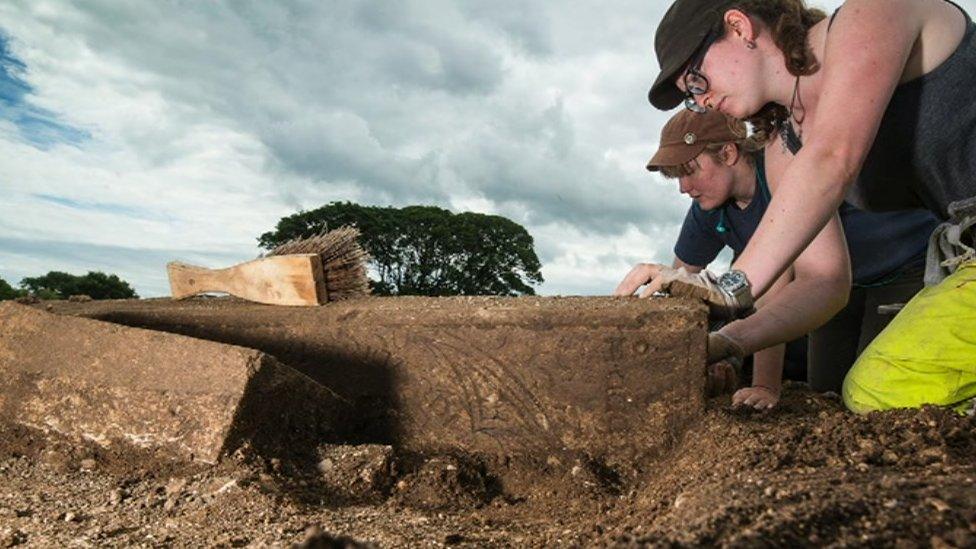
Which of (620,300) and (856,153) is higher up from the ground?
(856,153)

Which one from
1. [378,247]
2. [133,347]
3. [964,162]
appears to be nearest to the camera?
[964,162]

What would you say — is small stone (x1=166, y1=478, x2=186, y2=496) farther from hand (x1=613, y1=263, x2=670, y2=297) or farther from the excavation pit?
hand (x1=613, y1=263, x2=670, y2=297)

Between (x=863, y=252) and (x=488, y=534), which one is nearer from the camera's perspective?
(x=488, y=534)

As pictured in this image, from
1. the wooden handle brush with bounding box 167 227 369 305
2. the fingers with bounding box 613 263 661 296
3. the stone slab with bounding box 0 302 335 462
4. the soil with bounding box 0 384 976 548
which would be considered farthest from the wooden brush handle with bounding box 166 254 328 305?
the fingers with bounding box 613 263 661 296

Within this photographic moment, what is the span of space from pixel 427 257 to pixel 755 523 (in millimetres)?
15045

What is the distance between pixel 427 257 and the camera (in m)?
16.2

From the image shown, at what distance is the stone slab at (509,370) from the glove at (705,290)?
0.16 feet

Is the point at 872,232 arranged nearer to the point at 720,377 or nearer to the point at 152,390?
the point at 720,377

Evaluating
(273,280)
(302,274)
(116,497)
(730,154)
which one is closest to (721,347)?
(730,154)

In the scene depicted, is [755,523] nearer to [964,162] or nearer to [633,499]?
[633,499]

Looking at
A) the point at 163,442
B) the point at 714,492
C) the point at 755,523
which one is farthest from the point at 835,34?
the point at 163,442

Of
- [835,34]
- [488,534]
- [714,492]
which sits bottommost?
[488,534]

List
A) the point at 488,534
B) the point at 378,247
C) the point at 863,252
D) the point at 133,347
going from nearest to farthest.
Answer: the point at 488,534
the point at 133,347
the point at 863,252
the point at 378,247

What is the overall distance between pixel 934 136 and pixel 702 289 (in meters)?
0.82
